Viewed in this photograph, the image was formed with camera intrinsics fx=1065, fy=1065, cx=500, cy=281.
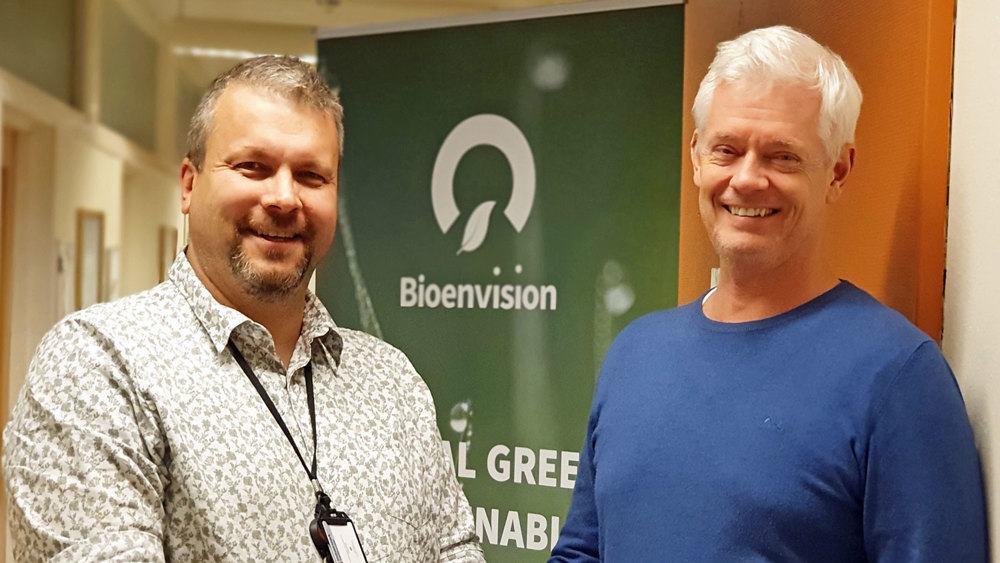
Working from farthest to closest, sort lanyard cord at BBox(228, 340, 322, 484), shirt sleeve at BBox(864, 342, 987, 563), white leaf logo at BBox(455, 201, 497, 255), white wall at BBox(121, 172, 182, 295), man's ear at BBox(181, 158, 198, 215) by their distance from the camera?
white wall at BBox(121, 172, 182, 295)
white leaf logo at BBox(455, 201, 497, 255)
man's ear at BBox(181, 158, 198, 215)
lanyard cord at BBox(228, 340, 322, 484)
shirt sleeve at BBox(864, 342, 987, 563)

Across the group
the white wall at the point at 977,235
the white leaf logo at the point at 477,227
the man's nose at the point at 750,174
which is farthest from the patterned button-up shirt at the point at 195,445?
the white leaf logo at the point at 477,227

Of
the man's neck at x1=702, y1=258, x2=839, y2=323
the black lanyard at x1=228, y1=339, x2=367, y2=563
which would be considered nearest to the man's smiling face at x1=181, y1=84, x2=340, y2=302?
the black lanyard at x1=228, y1=339, x2=367, y2=563

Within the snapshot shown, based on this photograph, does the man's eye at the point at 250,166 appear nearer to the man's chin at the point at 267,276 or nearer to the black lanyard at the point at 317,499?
the man's chin at the point at 267,276

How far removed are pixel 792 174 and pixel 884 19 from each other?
0.45 metres

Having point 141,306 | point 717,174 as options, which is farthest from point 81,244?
point 717,174

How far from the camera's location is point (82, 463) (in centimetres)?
143

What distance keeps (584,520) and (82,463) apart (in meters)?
0.81

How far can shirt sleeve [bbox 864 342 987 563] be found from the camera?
1.35 metres

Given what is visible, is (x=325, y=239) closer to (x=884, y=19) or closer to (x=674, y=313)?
(x=674, y=313)

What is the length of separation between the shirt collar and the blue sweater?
1.65 feet

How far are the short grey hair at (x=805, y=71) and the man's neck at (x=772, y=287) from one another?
0.59 feet

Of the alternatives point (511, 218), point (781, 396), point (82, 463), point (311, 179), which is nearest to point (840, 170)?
point (781, 396)

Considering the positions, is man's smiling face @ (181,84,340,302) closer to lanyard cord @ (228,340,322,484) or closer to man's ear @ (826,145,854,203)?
lanyard cord @ (228,340,322,484)

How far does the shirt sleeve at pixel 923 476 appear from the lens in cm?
135
